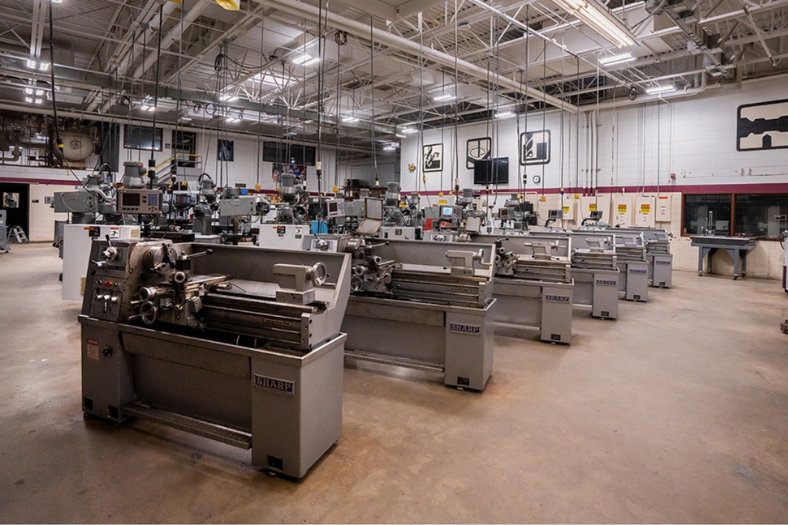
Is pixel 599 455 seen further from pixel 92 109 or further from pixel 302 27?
pixel 92 109

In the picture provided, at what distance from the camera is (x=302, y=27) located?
6.73 m

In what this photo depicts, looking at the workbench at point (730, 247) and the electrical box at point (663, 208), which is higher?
the electrical box at point (663, 208)

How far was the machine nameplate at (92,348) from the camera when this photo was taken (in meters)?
2.39

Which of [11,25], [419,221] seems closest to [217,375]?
[419,221]

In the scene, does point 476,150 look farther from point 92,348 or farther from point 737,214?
point 92,348

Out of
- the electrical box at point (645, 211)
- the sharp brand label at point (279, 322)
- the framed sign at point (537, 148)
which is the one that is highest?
the framed sign at point (537, 148)

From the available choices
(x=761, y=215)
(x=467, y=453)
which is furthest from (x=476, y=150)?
(x=467, y=453)

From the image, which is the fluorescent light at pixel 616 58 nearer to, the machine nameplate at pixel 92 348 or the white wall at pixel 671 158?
the white wall at pixel 671 158

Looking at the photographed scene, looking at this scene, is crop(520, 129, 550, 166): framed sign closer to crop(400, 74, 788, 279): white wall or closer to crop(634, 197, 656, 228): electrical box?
crop(400, 74, 788, 279): white wall

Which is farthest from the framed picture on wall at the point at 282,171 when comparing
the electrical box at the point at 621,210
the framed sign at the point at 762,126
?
the framed sign at the point at 762,126

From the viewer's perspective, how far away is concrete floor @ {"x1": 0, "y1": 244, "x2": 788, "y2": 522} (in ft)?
5.77

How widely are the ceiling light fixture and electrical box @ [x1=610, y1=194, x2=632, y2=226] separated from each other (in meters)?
5.80

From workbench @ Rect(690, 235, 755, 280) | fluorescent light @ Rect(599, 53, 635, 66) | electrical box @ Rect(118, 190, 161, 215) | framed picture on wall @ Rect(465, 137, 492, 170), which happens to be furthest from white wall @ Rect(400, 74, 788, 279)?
electrical box @ Rect(118, 190, 161, 215)

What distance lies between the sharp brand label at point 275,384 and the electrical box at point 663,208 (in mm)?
10209
